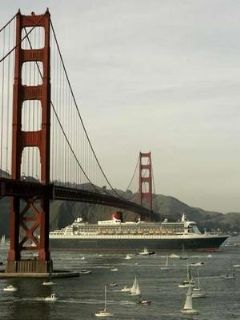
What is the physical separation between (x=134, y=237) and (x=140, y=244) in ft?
7.71

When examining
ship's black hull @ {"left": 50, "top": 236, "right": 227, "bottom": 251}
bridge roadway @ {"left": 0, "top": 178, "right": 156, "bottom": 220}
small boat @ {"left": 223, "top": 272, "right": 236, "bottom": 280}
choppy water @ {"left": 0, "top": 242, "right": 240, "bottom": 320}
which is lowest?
choppy water @ {"left": 0, "top": 242, "right": 240, "bottom": 320}

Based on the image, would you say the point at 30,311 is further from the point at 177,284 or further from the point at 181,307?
the point at 177,284

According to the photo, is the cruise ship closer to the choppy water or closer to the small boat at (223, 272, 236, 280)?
the small boat at (223, 272, 236, 280)

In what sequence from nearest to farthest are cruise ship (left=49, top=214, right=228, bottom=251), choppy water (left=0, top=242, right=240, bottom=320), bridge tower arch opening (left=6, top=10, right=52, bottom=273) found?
choppy water (left=0, top=242, right=240, bottom=320) → bridge tower arch opening (left=6, top=10, right=52, bottom=273) → cruise ship (left=49, top=214, right=228, bottom=251)

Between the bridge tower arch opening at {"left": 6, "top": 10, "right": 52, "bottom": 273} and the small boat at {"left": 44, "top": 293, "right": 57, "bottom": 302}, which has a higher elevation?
the bridge tower arch opening at {"left": 6, "top": 10, "right": 52, "bottom": 273}

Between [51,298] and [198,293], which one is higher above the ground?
[198,293]

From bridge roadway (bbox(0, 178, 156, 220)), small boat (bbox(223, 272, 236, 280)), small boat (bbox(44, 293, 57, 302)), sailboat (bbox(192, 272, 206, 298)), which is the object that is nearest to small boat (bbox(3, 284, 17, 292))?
small boat (bbox(44, 293, 57, 302))

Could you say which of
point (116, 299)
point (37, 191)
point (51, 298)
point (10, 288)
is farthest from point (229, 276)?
point (51, 298)

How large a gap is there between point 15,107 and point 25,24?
806 cm

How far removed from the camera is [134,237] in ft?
436

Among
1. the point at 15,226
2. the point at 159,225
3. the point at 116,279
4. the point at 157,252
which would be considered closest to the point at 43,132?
the point at 15,226

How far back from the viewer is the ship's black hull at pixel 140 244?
130000 millimetres

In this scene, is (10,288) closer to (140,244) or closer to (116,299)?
(116,299)

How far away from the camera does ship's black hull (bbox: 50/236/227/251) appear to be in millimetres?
130000
